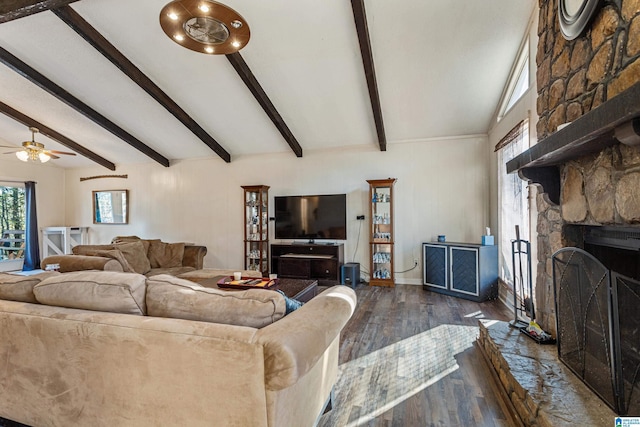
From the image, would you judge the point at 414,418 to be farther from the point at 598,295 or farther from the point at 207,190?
the point at 207,190

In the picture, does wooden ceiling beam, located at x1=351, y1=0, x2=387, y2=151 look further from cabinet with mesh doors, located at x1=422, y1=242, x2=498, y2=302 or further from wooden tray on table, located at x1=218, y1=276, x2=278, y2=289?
wooden tray on table, located at x1=218, y1=276, x2=278, y2=289

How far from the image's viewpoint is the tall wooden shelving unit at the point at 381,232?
Answer: 5088 mm

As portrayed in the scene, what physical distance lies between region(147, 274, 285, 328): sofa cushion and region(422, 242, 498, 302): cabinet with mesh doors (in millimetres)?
3639

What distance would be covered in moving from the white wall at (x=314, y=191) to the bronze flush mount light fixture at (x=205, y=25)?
3.50m

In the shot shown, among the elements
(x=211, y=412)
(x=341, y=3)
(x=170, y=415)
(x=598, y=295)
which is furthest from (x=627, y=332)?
(x=341, y=3)

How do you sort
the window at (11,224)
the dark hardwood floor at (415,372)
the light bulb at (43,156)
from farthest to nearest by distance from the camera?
1. the window at (11,224)
2. the light bulb at (43,156)
3. the dark hardwood floor at (415,372)

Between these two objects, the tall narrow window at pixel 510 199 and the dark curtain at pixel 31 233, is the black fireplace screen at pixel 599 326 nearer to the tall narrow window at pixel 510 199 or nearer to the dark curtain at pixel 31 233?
the tall narrow window at pixel 510 199

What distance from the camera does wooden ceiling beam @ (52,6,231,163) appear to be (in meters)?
3.22

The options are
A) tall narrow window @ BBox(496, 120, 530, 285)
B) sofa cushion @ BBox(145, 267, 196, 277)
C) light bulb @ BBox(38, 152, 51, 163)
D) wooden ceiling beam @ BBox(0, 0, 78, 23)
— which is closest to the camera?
wooden ceiling beam @ BBox(0, 0, 78, 23)

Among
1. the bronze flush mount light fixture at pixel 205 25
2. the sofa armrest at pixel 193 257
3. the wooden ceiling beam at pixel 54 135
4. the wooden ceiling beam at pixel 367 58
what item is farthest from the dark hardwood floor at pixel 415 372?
the wooden ceiling beam at pixel 54 135

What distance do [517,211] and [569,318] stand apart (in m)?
1.86

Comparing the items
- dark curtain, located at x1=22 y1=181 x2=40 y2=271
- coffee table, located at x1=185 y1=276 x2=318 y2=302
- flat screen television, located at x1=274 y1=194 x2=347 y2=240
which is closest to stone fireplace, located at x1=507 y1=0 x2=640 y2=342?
coffee table, located at x1=185 y1=276 x2=318 y2=302

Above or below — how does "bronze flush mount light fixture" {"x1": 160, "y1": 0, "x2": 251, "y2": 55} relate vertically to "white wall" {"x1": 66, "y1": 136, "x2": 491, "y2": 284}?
above

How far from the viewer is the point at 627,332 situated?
1.43 meters
